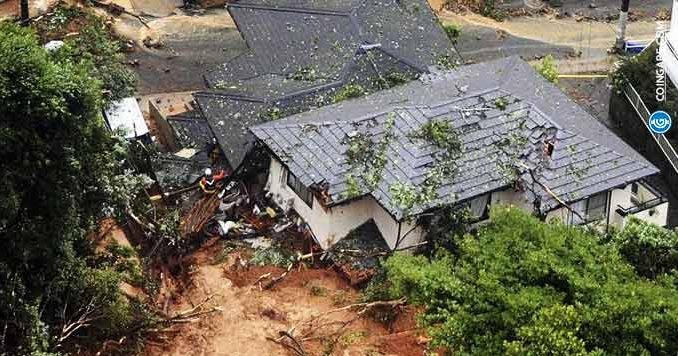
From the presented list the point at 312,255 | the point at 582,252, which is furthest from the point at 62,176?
the point at 582,252

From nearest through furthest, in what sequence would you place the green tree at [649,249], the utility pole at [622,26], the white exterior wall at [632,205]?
1. the green tree at [649,249]
2. the white exterior wall at [632,205]
3. the utility pole at [622,26]

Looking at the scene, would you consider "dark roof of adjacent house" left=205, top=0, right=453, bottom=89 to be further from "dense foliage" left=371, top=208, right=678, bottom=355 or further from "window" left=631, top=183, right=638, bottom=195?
"dense foliage" left=371, top=208, right=678, bottom=355

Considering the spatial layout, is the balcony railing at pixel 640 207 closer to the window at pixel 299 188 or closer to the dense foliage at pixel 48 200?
the window at pixel 299 188

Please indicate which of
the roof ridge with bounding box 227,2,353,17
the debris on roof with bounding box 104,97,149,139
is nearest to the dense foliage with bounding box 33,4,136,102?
the debris on roof with bounding box 104,97,149,139

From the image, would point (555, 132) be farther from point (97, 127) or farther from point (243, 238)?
point (97, 127)

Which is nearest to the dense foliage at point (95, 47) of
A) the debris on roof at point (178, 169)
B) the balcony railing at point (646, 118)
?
the debris on roof at point (178, 169)

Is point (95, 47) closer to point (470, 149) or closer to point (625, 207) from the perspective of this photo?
point (470, 149)
